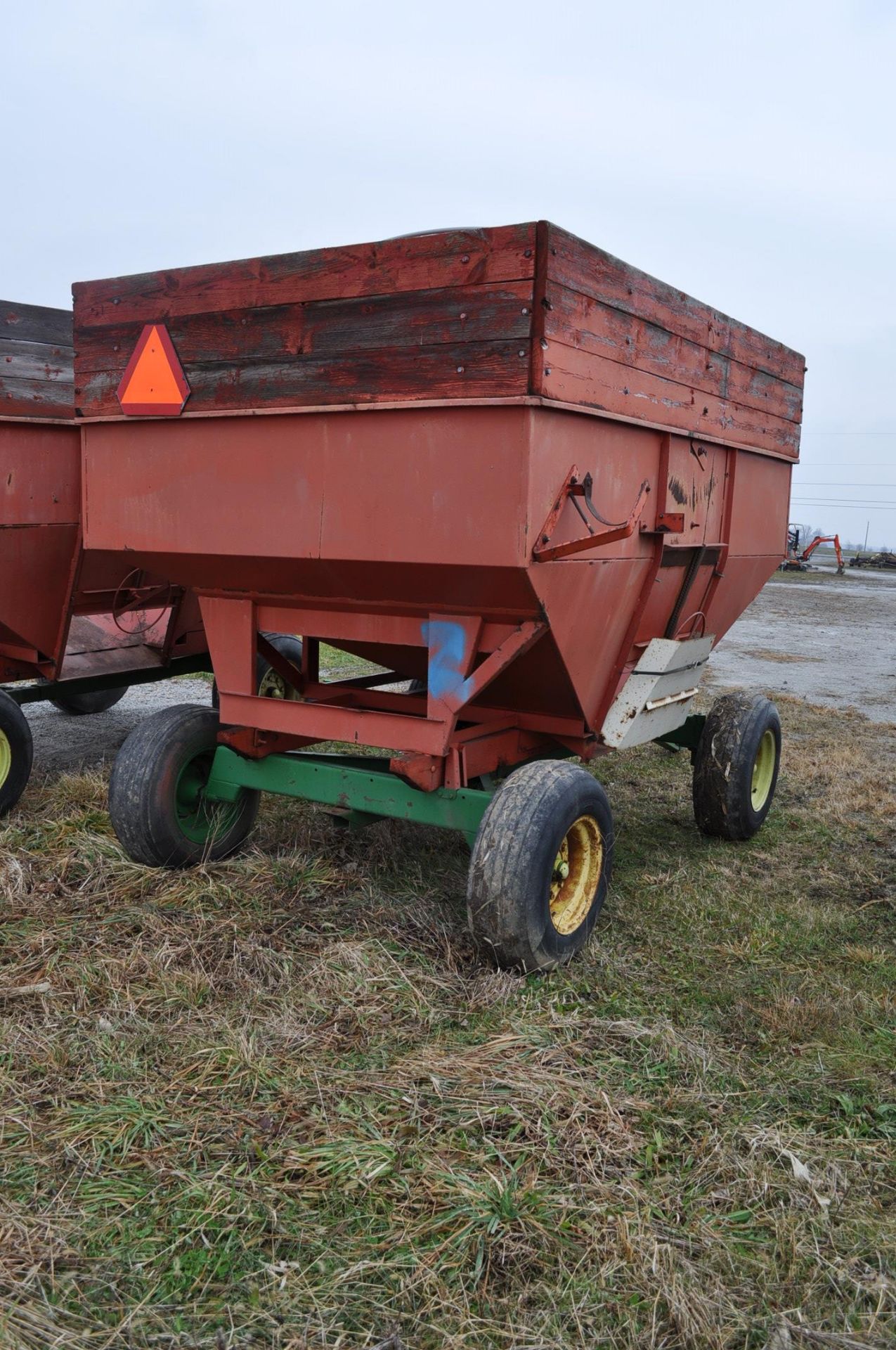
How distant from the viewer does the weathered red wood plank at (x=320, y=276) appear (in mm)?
3307

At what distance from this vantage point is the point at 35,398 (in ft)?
17.5

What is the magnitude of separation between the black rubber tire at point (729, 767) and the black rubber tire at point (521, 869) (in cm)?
179

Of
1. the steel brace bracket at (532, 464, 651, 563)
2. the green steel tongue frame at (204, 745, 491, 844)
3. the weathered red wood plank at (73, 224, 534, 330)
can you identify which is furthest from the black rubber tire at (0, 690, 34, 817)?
the steel brace bracket at (532, 464, 651, 563)

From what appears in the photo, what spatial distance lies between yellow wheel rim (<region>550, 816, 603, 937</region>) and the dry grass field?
17cm

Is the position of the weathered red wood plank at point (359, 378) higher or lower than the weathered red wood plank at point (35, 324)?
lower

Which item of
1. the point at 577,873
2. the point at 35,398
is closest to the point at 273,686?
the point at 35,398

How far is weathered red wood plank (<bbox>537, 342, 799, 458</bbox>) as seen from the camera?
3396 mm

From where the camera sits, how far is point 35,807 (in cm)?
539

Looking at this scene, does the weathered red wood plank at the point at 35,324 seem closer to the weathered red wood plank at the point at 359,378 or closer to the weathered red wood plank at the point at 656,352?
the weathered red wood plank at the point at 359,378

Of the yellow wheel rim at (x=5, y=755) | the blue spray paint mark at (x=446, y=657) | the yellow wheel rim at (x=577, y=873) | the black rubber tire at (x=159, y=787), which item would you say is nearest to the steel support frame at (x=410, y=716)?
the blue spray paint mark at (x=446, y=657)

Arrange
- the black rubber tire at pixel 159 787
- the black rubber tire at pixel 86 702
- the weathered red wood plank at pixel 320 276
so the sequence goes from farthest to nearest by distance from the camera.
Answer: the black rubber tire at pixel 86 702
the black rubber tire at pixel 159 787
the weathered red wood plank at pixel 320 276

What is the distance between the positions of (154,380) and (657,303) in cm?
191

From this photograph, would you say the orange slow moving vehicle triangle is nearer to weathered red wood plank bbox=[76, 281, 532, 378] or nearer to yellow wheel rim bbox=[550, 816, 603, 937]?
weathered red wood plank bbox=[76, 281, 532, 378]

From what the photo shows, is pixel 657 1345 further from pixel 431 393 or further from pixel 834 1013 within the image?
pixel 431 393
